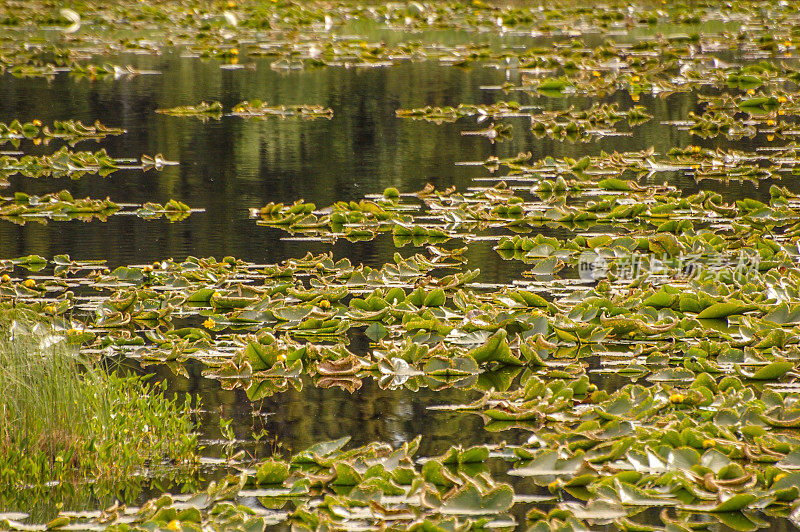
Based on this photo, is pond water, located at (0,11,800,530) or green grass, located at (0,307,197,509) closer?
green grass, located at (0,307,197,509)

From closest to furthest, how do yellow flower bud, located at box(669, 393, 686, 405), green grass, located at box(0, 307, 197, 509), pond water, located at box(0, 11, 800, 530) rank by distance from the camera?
green grass, located at box(0, 307, 197, 509) < yellow flower bud, located at box(669, 393, 686, 405) < pond water, located at box(0, 11, 800, 530)

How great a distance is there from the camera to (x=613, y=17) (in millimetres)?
30203

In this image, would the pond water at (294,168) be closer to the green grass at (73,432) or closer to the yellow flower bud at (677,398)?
the green grass at (73,432)

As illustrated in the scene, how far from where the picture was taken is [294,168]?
13141mm

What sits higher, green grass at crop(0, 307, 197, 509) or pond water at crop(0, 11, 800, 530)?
green grass at crop(0, 307, 197, 509)

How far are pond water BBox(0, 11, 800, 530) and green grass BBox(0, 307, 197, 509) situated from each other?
0.84 ft

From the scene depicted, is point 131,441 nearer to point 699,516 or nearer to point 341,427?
point 341,427

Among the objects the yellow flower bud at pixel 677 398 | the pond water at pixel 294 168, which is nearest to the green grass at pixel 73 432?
the pond water at pixel 294 168

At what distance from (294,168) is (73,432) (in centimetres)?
790

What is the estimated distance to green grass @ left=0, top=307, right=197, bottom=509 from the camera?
210 inches

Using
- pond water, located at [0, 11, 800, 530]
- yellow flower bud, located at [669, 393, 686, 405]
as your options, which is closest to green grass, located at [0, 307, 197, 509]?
pond water, located at [0, 11, 800, 530]

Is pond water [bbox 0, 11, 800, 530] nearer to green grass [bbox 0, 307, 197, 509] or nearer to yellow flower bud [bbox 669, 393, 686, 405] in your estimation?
green grass [bbox 0, 307, 197, 509]

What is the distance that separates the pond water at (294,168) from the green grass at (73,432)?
257 mm

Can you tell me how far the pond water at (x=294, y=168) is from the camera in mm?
6258
